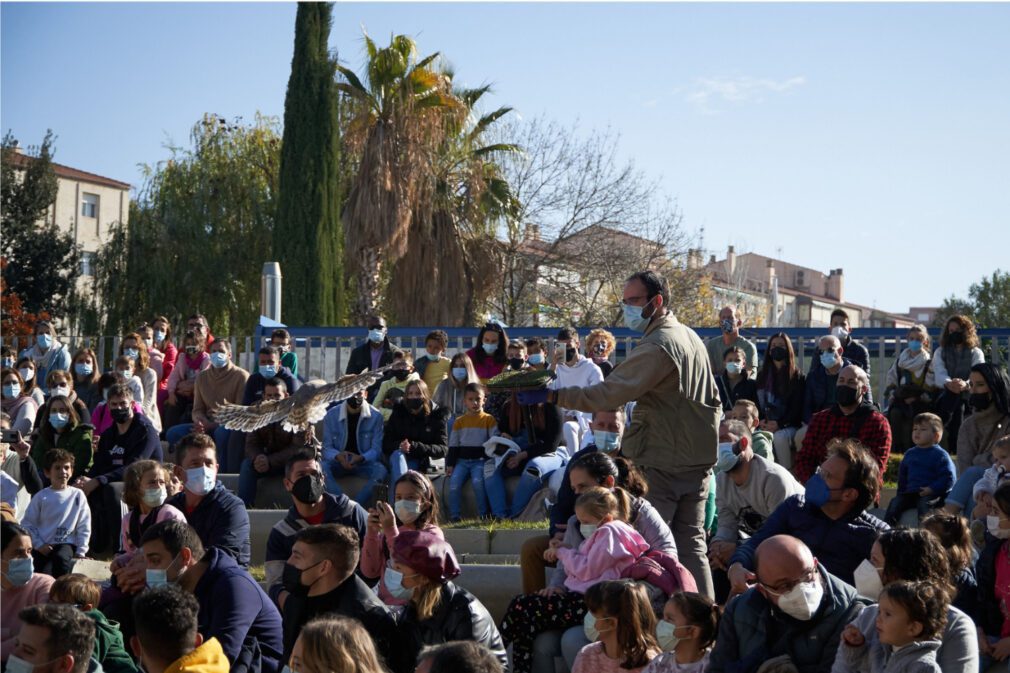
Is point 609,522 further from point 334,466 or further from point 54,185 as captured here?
point 54,185

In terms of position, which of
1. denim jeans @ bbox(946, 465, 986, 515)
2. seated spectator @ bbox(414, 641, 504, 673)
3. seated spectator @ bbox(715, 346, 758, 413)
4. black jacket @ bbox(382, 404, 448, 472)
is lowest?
seated spectator @ bbox(414, 641, 504, 673)

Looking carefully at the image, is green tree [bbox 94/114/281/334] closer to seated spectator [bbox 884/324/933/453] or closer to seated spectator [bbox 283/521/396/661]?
seated spectator [bbox 884/324/933/453]

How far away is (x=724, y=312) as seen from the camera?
13.8 metres

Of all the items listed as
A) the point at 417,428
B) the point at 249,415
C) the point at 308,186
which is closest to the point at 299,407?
the point at 249,415

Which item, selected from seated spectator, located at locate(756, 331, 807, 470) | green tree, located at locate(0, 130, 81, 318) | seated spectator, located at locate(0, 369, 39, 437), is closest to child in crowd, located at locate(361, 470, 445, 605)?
seated spectator, located at locate(756, 331, 807, 470)

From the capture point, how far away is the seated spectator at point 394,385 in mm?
12750

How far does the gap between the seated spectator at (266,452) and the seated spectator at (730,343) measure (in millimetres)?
4675

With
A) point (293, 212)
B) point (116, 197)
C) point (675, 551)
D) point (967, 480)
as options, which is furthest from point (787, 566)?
point (116, 197)

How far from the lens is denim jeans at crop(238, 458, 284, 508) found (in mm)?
11584

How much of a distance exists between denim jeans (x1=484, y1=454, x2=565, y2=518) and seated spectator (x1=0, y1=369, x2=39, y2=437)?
513cm

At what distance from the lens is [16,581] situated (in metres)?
7.43

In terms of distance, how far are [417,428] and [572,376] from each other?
5.90 ft

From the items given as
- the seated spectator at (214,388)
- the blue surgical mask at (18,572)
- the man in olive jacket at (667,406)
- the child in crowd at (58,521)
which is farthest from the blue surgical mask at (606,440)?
the seated spectator at (214,388)

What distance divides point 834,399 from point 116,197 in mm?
49396
